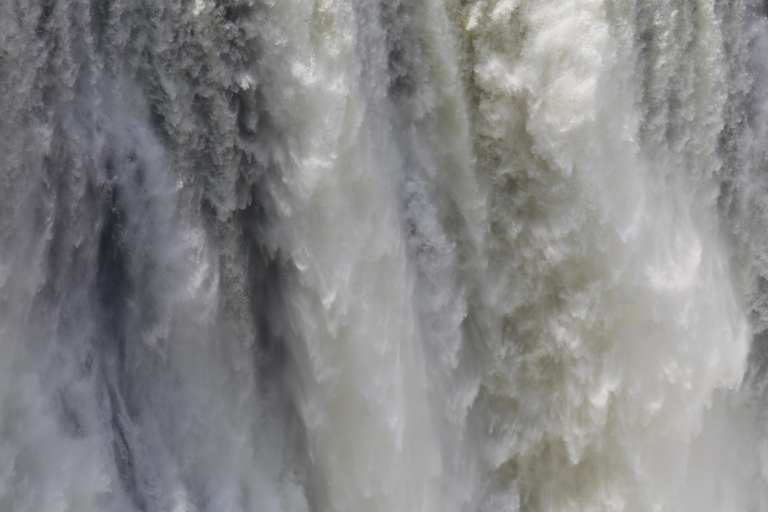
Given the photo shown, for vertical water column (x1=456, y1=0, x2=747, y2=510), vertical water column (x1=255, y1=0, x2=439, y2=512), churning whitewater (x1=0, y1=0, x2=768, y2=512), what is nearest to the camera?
churning whitewater (x1=0, y1=0, x2=768, y2=512)

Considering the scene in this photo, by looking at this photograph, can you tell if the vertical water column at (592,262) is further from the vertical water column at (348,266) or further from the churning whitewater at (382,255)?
the vertical water column at (348,266)

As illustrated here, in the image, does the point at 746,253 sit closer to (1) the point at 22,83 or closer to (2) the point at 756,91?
(2) the point at 756,91

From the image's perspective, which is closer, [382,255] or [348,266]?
[348,266]

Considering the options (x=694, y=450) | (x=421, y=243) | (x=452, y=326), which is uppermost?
(x=421, y=243)

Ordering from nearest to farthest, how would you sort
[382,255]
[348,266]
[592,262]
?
[348,266] → [382,255] → [592,262]

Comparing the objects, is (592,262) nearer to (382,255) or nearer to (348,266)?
(382,255)

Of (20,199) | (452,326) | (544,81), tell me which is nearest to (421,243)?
(452,326)

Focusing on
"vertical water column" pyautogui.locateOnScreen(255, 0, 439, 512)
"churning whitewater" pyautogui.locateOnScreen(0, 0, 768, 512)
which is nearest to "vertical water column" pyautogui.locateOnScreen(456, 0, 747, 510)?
"churning whitewater" pyautogui.locateOnScreen(0, 0, 768, 512)

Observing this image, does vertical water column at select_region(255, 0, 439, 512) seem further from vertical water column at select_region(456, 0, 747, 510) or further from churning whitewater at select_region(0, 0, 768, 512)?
vertical water column at select_region(456, 0, 747, 510)

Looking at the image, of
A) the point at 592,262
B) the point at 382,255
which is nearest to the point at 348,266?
the point at 382,255
